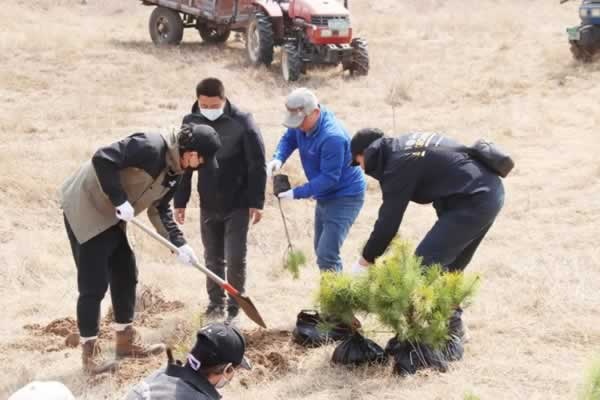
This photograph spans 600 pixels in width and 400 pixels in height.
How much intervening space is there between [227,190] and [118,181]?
1.10 meters

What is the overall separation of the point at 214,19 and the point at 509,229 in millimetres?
10100

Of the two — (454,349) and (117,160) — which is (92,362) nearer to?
(117,160)

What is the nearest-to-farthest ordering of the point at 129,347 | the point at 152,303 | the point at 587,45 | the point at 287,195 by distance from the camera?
the point at 129,347, the point at 287,195, the point at 152,303, the point at 587,45

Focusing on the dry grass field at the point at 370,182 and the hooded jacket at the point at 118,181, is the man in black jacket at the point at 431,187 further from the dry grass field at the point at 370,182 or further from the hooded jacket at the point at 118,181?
the hooded jacket at the point at 118,181

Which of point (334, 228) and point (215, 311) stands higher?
point (334, 228)

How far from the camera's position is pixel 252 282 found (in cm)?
690

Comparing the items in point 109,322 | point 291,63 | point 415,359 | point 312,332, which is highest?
point 291,63

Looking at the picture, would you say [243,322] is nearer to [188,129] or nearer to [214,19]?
[188,129]

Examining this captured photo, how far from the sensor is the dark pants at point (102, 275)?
4.97 metres

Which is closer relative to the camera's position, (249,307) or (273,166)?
(249,307)

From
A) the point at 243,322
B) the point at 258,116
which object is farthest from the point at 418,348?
the point at 258,116

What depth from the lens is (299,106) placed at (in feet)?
18.1

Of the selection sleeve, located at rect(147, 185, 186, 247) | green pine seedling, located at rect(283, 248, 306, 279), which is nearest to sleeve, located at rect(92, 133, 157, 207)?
sleeve, located at rect(147, 185, 186, 247)

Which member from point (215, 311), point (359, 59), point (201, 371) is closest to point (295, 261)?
point (215, 311)
